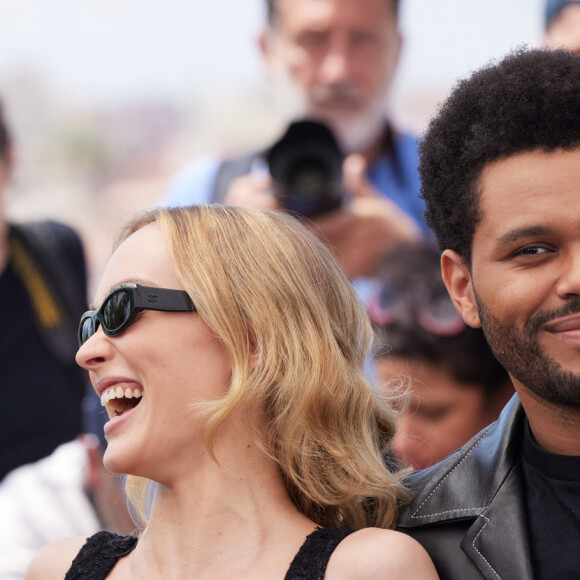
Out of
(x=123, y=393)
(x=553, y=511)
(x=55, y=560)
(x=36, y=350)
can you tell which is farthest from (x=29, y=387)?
(x=553, y=511)

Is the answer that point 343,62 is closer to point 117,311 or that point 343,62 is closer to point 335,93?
point 335,93

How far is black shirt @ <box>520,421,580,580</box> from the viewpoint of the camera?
2.00 meters

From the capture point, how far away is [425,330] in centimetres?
363

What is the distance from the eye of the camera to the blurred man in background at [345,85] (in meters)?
4.07

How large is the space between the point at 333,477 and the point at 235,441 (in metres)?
0.23

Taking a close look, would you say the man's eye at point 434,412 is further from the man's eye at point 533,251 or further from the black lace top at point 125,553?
the man's eye at point 533,251

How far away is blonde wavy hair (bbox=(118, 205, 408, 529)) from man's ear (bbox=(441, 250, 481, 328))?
257mm

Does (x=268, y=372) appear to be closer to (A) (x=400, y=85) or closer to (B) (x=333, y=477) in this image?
(B) (x=333, y=477)

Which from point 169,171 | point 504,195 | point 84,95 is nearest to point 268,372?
point 504,195

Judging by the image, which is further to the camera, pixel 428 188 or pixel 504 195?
pixel 428 188

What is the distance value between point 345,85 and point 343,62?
0.32 ft

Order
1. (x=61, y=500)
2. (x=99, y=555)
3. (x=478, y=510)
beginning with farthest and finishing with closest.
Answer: (x=61, y=500)
(x=99, y=555)
(x=478, y=510)

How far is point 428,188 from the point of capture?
2.35m

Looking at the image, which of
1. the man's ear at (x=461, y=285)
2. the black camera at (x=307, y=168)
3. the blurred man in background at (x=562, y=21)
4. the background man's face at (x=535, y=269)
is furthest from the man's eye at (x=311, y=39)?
the background man's face at (x=535, y=269)
